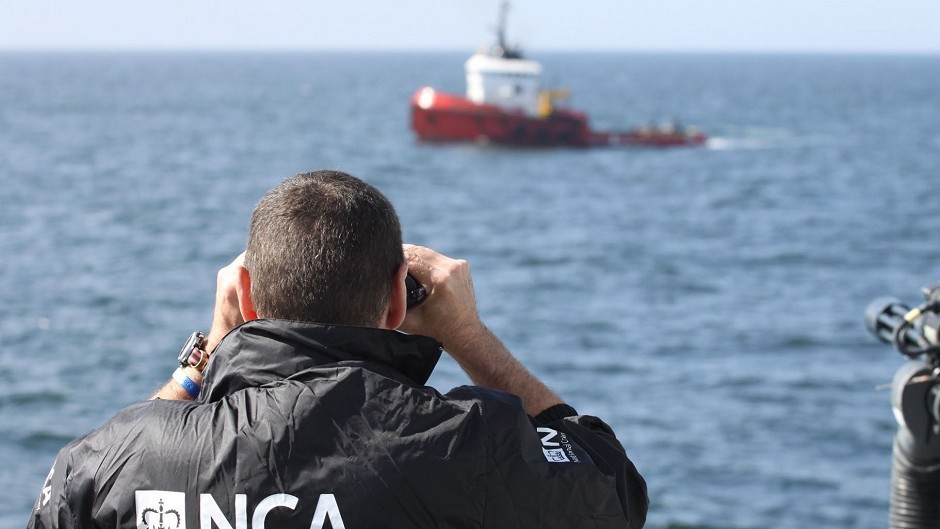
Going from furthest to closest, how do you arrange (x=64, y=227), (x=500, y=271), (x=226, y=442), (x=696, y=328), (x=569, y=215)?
(x=569, y=215) < (x=64, y=227) < (x=500, y=271) < (x=696, y=328) < (x=226, y=442)

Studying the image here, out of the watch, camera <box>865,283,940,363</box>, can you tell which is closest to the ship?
camera <box>865,283,940,363</box>

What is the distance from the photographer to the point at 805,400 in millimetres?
15805

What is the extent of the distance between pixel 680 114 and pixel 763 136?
624 inches

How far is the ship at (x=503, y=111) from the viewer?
47719mm

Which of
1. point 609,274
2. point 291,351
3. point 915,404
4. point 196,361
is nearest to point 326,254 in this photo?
point 291,351

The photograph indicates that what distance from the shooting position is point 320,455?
5.73 ft

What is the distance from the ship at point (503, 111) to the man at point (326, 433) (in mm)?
46043

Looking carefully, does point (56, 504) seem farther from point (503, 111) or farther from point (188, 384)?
point (503, 111)

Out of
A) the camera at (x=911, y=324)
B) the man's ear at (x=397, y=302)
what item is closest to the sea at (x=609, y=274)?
the camera at (x=911, y=324)

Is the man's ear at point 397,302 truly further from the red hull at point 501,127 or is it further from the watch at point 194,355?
the red hull at point 501,127

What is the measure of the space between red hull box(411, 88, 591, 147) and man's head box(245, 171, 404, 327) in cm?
4612

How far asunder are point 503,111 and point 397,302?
4688cm

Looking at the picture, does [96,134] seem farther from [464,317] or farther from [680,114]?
[464,317]

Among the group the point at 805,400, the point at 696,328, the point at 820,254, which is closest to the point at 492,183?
the point at 820,254
